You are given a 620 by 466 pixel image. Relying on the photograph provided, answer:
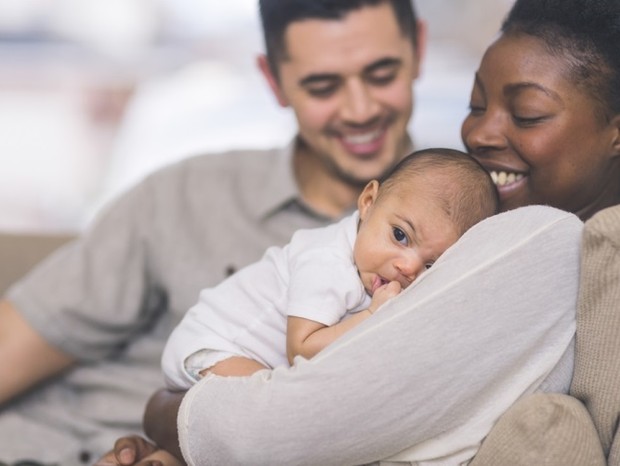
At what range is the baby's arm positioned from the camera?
0.95 metres

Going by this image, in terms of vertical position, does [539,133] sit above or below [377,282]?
above

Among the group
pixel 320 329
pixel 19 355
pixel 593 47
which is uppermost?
pixel 593 47

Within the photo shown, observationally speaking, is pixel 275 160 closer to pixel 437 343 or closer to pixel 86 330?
pixel 86 330

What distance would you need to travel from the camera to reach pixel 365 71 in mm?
1499

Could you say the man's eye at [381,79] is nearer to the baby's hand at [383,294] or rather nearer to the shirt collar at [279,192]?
the shirt collar at [279,192]

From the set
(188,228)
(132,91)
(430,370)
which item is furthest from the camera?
(132,91)

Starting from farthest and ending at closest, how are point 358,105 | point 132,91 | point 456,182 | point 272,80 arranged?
point 132,91
point 272,80
point 358,105
point 456,182

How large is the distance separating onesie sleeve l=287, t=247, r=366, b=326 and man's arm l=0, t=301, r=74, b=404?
2.48 ft

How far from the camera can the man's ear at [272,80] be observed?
166 cm

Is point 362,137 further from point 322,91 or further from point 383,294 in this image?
point 383,294

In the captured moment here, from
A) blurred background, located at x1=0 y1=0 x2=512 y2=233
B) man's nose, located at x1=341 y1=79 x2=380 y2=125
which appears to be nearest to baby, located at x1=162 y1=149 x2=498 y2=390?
man's nose, located at x1=341 y1=79 x2=380 y2=125

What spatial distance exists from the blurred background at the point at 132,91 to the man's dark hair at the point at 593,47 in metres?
2.27

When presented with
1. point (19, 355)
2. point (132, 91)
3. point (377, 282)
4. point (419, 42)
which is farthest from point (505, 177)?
point (132, 91)

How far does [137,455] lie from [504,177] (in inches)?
23.1
